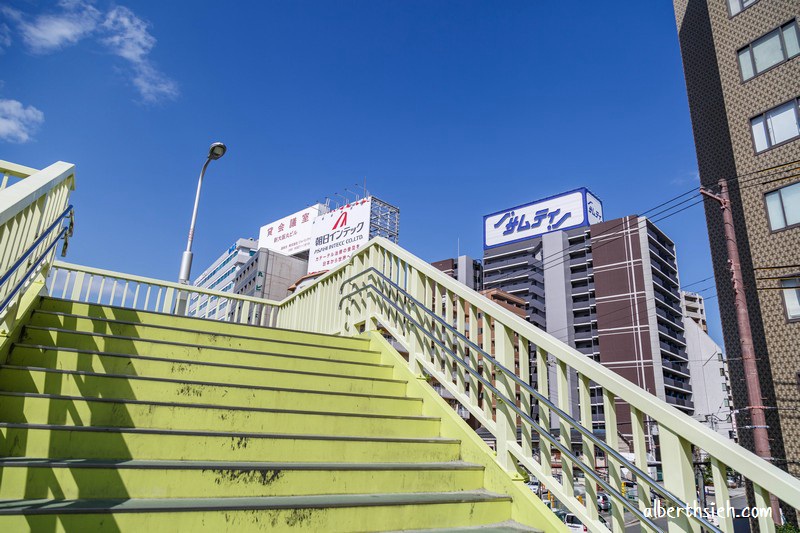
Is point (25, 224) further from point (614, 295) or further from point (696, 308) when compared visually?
point (696, 308)

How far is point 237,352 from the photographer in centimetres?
402

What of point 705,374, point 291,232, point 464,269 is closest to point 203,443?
point 291,232

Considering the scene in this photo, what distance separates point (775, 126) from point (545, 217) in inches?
1784

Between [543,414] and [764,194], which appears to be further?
[764,194]

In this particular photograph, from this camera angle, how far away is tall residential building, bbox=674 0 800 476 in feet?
40.0

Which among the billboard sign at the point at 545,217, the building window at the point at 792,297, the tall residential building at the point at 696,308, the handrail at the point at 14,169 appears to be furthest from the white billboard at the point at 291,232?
the tall residential building at the point at 696,308

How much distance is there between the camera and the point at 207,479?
2.43 metres

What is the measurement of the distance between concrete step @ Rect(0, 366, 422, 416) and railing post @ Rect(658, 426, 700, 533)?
2058mm

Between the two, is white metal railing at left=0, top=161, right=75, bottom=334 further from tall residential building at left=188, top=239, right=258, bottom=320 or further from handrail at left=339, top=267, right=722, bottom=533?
tall residential building at left=188, top=239, right=258, bottom=320

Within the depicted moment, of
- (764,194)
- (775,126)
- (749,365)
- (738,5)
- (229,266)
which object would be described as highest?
(229,266)

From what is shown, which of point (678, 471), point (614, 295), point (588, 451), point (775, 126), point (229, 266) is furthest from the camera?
point (229, 266)

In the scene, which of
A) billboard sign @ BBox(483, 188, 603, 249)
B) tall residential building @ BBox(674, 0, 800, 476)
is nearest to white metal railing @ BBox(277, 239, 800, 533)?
tall residential building @ BBox(674, 0, 800, 476)

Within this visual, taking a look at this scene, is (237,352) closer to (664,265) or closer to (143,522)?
(143,522)

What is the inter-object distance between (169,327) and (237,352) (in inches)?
27.5
